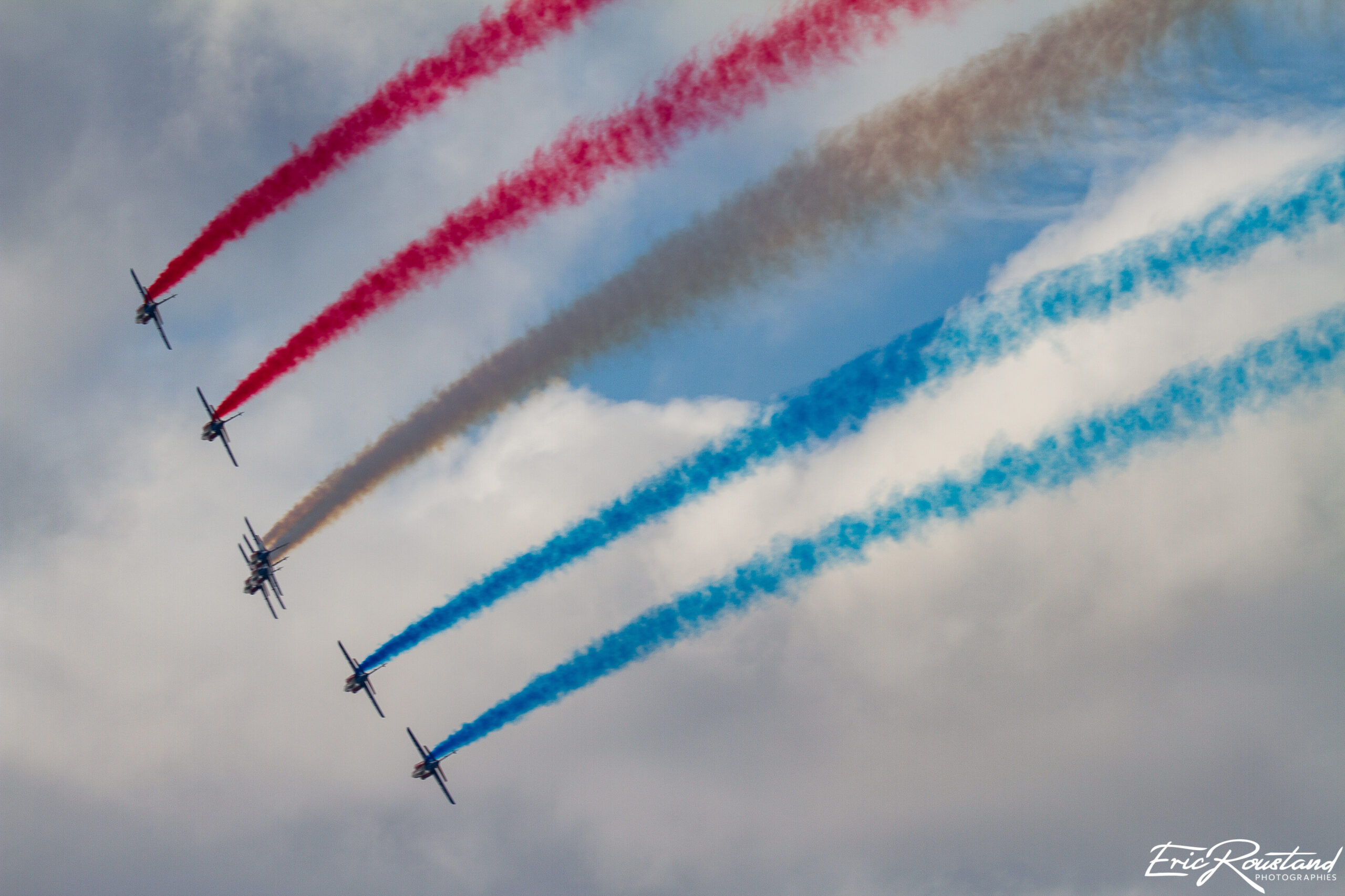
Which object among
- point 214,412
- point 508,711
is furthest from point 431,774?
point 214,412

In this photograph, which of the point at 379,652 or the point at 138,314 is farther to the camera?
the point at 138,314

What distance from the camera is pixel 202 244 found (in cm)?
3622

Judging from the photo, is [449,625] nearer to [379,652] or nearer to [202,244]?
[379,652]

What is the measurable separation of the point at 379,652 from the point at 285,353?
1086 cm

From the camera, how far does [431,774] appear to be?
48.1 m

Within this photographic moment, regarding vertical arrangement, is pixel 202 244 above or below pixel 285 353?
above

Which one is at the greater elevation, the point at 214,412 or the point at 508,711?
the point at 214,412

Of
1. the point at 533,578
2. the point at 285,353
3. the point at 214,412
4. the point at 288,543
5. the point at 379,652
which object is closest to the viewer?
the point at 533,578

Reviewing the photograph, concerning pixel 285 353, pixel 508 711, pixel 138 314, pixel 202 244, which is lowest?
pixel 508 711

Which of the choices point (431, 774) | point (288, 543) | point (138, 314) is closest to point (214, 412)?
point (138, 314)

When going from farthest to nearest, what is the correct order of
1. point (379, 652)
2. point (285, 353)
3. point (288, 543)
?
point (288, 543) → point (379, 652) → point (285, 353)

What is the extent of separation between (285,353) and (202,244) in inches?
185

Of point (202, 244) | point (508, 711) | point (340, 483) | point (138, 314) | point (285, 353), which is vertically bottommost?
point (508, 711)

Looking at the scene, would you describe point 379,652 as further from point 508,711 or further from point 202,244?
point 202,244
